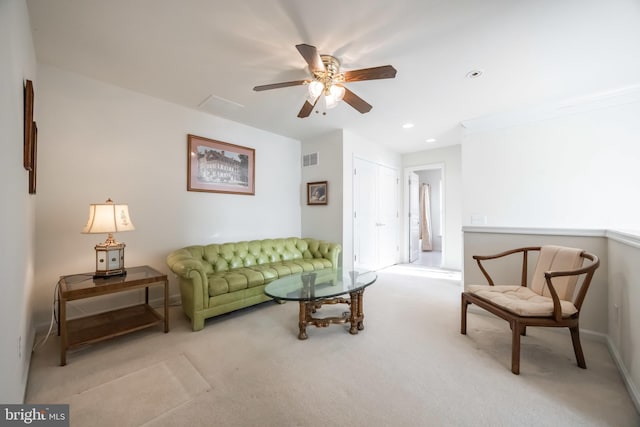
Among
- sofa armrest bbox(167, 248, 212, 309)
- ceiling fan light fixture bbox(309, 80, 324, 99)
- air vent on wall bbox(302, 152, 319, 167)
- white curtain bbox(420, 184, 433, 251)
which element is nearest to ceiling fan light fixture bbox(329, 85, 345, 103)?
ceiling fan light fixture bbox(309, 80, 324, 99)

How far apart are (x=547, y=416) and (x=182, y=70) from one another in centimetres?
388

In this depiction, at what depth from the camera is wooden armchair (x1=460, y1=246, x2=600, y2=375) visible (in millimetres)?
1741

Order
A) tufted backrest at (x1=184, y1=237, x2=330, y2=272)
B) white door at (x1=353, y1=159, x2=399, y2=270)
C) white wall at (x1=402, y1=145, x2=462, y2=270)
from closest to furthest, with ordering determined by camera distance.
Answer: tufted backrest at (x1=184, y1=237, x2=330, y2=272) → white door at (x1=353, y1=159, x2=399, y2=270) → white wall at (x1=402, y1=145, x2=462, y2=270)

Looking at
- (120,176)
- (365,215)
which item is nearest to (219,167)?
(120,176)

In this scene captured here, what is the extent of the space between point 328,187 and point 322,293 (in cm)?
238

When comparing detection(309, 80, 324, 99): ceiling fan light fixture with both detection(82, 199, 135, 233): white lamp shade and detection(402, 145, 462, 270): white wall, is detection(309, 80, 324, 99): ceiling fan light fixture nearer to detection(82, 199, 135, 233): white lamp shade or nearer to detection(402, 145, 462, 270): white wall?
detection(82, 199, 135, 233): white lamp shade

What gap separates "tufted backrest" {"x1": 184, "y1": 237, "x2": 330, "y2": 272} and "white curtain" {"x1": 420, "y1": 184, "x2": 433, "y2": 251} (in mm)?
5115

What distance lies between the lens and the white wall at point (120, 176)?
238cm

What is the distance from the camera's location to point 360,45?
202 cm

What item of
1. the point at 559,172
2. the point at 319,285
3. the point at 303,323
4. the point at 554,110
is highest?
the point at 554,110

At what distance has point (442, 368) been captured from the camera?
5.91ft

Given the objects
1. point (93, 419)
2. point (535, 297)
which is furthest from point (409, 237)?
point (93, 419)

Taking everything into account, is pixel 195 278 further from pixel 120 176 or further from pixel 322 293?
pixel 120 176

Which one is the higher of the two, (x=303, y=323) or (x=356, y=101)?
(x=356, y=101)
